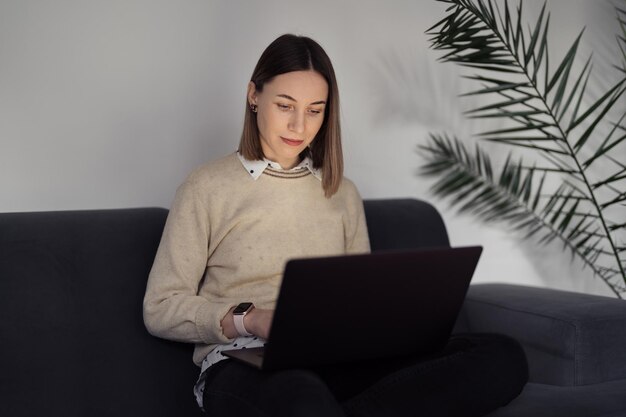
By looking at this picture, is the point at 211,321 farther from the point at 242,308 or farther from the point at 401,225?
the point at 401,225

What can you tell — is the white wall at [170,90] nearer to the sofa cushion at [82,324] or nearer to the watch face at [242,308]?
the sofa cushion at [82,324]

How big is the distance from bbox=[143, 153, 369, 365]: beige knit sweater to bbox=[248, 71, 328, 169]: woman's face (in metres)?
0.09

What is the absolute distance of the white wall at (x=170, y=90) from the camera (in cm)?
205

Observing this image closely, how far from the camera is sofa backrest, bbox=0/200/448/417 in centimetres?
168

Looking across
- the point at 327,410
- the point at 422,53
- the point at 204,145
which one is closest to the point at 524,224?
the point at 422,53

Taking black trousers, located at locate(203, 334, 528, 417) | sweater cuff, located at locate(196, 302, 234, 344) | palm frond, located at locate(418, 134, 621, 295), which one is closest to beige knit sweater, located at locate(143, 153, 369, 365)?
sweater cuff, located at locate(196, 302, 234, 344)

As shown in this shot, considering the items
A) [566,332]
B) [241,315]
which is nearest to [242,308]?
[241,315]

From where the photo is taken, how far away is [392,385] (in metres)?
1.54

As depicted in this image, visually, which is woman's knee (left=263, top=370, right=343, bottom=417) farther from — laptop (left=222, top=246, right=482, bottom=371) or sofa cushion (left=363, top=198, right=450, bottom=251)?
sofa cushion (left=363, top=198, right=450, bottom=251)

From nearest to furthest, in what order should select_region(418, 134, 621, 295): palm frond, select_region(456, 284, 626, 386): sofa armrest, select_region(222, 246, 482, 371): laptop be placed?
select_region(222, 246, 482, 371): laptop, select_region(456, 284, 626, 386): sofa armrest, select_region(418, 134, 621, 295): palm frond

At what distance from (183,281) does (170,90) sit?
0.68m

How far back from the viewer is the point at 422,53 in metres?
2.73

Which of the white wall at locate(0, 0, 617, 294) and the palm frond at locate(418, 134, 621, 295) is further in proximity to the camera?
the palm frond at locate(418, 134, 621, 295)

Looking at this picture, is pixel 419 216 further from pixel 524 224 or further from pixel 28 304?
pixel 28 304
